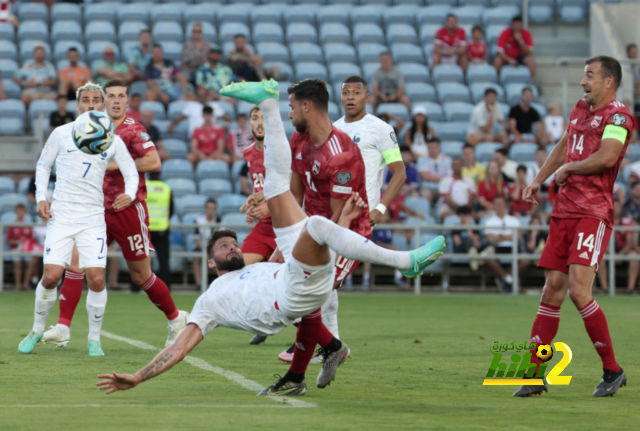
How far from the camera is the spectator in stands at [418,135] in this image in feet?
57.4

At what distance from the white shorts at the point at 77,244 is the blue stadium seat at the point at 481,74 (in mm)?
13434

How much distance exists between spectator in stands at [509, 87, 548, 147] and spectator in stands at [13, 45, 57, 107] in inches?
341

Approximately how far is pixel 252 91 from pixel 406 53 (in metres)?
15.7

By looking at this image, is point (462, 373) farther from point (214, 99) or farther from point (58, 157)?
point (214, 99)

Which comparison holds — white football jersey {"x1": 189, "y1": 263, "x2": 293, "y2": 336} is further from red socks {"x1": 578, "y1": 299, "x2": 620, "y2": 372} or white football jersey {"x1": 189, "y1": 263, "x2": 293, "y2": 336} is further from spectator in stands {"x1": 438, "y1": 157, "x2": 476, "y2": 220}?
spectator in stands {"x1": 438, "y1": 157, "x2": 476, "y2": 220}

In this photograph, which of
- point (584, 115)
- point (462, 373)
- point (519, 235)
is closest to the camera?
point (584, 115)

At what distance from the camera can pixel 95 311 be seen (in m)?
8.09

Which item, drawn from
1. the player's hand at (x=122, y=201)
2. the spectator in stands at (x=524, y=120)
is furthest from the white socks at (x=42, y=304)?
the spectator in stands at (x=524, y=120)

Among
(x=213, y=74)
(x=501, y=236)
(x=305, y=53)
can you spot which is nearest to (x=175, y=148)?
(x=213, y=74)

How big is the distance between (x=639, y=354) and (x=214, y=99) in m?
11.7

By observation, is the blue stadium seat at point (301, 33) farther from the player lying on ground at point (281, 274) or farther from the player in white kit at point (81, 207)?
the player lying on ground at point (281, 274)

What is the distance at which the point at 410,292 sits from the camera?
646 inches

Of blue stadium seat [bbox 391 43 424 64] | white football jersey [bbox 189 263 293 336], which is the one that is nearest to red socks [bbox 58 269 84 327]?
white football jersey [bbox 189 263 293 336]

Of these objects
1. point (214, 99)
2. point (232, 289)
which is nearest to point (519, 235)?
point (214, 99)
